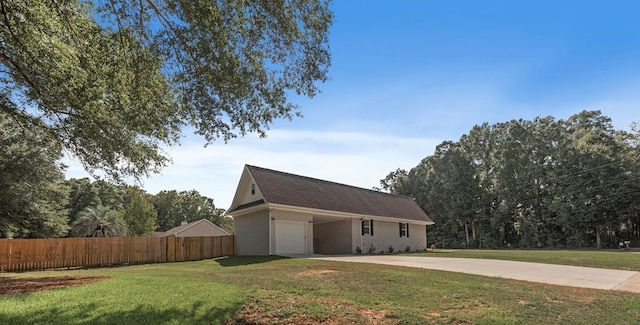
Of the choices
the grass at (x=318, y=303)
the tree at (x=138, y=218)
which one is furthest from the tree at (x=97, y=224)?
the grass at (x=318, y=303)

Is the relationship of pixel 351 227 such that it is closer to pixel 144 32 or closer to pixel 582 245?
pixel 144 32

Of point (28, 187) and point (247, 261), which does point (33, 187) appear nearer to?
point (28, 187)

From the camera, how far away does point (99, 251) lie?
19688 millimetres

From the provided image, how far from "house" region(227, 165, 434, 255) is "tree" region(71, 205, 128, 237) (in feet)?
72.9

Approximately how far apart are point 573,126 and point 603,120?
268 cm

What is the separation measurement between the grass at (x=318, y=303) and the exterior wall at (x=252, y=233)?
11425 millimetres

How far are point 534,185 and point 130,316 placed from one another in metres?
45.0

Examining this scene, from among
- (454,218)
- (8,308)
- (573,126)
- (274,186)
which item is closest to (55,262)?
(274,186)

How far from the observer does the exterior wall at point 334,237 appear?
25078 mm

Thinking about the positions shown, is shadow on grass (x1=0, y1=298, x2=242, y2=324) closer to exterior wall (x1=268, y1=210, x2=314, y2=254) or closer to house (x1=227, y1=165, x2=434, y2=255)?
house (x1=227, y1=165, x2=434, y2=255)

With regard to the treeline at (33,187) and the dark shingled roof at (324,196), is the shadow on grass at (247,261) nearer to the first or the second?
the dark shingled roof at (324,196)

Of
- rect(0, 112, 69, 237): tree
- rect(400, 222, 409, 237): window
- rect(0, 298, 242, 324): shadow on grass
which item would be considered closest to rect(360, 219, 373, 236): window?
rect(400, 222, 409, 237): window

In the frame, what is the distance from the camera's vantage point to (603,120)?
133ft

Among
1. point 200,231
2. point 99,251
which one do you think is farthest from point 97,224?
point 99,251
